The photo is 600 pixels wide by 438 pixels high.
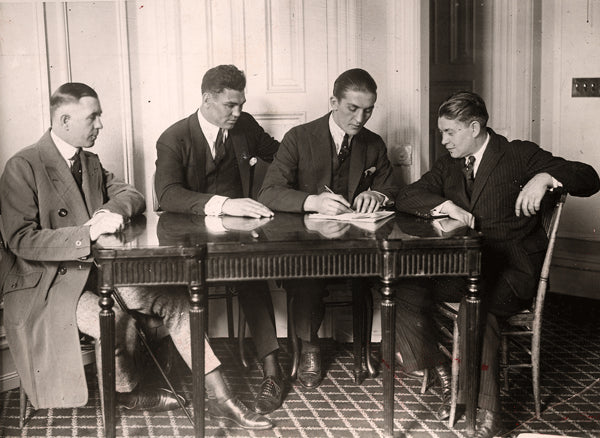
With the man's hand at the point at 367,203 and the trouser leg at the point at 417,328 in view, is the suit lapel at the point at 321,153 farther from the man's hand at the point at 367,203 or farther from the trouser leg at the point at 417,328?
the trouser leg at the point at 417,328

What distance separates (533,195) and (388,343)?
0.87 metres

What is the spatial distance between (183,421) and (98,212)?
0.90 meters

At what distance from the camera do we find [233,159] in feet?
12.4

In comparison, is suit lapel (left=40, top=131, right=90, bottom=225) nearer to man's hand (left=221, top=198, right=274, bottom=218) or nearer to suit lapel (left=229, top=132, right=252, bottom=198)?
man's hand (left=221, top=198, right=274, bottom=218)

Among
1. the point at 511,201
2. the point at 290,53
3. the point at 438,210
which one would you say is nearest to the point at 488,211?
the point at 511,201

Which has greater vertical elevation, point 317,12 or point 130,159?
point 317,12

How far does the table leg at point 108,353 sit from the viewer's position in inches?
103

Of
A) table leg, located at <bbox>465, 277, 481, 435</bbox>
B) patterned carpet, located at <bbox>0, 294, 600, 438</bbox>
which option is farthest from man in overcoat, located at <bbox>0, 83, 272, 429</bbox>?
table leg, located at <bbox>465, 277, 481, 435</bbox>

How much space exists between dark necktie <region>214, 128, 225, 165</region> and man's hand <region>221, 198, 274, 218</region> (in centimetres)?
51

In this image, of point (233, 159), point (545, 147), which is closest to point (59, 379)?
point (233, 159)

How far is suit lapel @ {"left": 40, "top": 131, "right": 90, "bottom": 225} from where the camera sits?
311cm

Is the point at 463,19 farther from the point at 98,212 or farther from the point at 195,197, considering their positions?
the point at 98,212

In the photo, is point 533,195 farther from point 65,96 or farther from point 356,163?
point 65,96

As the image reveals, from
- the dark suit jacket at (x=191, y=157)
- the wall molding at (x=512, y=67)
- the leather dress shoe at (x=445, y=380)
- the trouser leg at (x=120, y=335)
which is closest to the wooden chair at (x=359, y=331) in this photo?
the leather dress shoe at (x=445, y=380)
